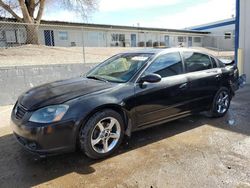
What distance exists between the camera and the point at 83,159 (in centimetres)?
353

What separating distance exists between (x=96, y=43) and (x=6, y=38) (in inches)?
374

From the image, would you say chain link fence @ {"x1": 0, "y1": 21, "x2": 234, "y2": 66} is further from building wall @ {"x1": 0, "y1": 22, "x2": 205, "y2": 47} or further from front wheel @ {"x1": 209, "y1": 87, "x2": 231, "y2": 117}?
front wheel @ {"x1": 209, "y1": 87, "x2": 231, "y2": 117}

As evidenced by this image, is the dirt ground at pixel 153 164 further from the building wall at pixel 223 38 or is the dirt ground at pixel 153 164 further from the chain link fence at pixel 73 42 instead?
the building wall at pixel 223 38

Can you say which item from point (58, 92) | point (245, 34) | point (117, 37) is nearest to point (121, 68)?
point (58, 92)

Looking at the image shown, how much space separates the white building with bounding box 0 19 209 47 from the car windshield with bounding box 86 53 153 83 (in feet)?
40.6

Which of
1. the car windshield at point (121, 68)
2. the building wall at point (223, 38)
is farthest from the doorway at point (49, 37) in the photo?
the car windshield at point (121, 68)

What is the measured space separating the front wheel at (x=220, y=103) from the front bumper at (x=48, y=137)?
10.8ft

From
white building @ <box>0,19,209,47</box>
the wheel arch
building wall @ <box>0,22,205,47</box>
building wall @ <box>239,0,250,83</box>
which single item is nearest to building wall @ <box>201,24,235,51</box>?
white building @ <box>0,19,209,47</box>

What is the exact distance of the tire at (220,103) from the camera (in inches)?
204

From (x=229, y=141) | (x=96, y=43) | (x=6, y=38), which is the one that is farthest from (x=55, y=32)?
(x=229, y=141)

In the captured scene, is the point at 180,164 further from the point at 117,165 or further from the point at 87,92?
the point at 87,92

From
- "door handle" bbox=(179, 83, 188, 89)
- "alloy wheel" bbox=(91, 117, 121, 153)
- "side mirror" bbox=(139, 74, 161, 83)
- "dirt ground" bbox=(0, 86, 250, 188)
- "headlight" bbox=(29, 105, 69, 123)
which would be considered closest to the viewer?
"dirt ground" bbox=(0, 86, 250, 188)

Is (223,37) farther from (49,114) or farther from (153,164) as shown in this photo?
(49,114)

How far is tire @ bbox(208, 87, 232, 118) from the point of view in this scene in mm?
5189
